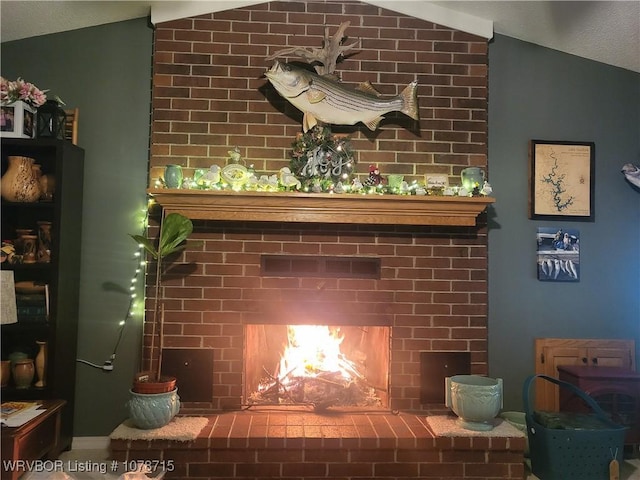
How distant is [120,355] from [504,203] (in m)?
2.50

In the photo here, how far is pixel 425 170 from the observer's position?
317cm

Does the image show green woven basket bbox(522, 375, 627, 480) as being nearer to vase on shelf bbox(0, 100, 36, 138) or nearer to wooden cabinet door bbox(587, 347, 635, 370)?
wooden cabinet door bbox(587, 347, 635, 370)

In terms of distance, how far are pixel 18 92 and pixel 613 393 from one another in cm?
367

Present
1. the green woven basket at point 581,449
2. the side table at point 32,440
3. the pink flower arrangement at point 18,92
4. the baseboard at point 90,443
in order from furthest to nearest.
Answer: the baseboard at point 90,443
the pink flower arrangement at point 18,92
the green woven basket at point 581,449
the side table at point 32,440

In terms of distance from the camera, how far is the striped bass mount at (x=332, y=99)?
2.91 metres

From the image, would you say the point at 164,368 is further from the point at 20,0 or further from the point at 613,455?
the point at 613,455

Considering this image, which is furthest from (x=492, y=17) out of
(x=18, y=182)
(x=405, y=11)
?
(x=18, y=182)

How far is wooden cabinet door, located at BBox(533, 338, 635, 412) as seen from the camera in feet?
10.4

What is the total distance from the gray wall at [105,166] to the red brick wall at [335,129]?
159 millimetres

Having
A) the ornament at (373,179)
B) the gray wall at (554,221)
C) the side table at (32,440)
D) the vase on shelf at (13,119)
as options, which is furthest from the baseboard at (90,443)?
the gray wall at (554,221)

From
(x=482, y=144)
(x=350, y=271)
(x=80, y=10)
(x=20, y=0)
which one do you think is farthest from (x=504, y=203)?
(x=20, y=0)

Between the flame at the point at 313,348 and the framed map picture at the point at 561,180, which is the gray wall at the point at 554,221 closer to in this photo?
the framed map picture at the point at 561,180

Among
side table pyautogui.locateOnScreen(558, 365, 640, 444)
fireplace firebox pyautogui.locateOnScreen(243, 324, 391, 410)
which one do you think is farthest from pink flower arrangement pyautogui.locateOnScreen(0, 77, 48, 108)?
side table pyautogui.locateOnScreen(558, 365, 640, 444)

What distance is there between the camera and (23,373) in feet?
9.27
